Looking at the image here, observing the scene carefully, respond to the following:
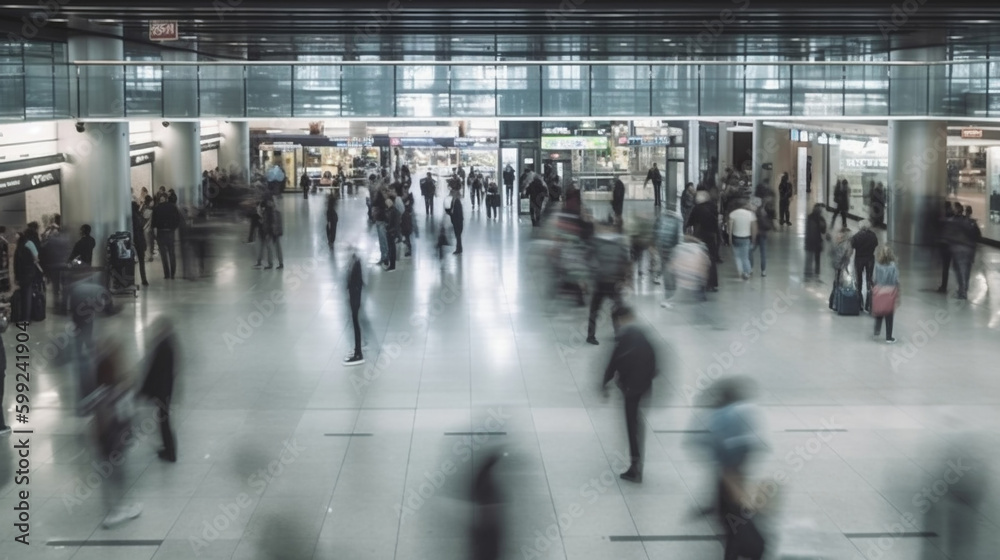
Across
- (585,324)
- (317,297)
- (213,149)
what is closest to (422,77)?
(317,297)

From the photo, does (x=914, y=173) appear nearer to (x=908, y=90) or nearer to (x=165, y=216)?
(x=908, y=90)

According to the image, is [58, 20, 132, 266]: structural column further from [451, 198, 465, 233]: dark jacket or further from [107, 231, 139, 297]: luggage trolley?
[451, 198, 465, 233]: dark jacket

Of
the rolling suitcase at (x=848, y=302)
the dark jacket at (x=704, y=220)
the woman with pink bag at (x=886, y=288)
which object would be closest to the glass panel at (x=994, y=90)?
the dark jacket at (x=704, y=220)

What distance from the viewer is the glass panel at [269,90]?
27344mm

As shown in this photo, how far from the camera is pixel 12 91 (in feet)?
70.1

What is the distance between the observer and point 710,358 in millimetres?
14602

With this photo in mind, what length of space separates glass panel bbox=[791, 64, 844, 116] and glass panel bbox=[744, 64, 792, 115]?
184 millimetres

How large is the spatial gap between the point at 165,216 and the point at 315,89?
6853mm

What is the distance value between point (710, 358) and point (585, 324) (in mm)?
2797

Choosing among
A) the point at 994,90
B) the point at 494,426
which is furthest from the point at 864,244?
the point at 994,90

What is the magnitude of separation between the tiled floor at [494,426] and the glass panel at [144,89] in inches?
286

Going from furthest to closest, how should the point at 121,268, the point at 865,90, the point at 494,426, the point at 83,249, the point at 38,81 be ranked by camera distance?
the point at 865,90, the point at 38,81, the point at 121,268, the point at 83,249, the point at 494,426

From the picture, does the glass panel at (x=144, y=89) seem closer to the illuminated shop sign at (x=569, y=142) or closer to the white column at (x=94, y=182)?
the white column at (x=94, y=182)

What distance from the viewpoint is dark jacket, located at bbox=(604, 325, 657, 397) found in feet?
31.3
